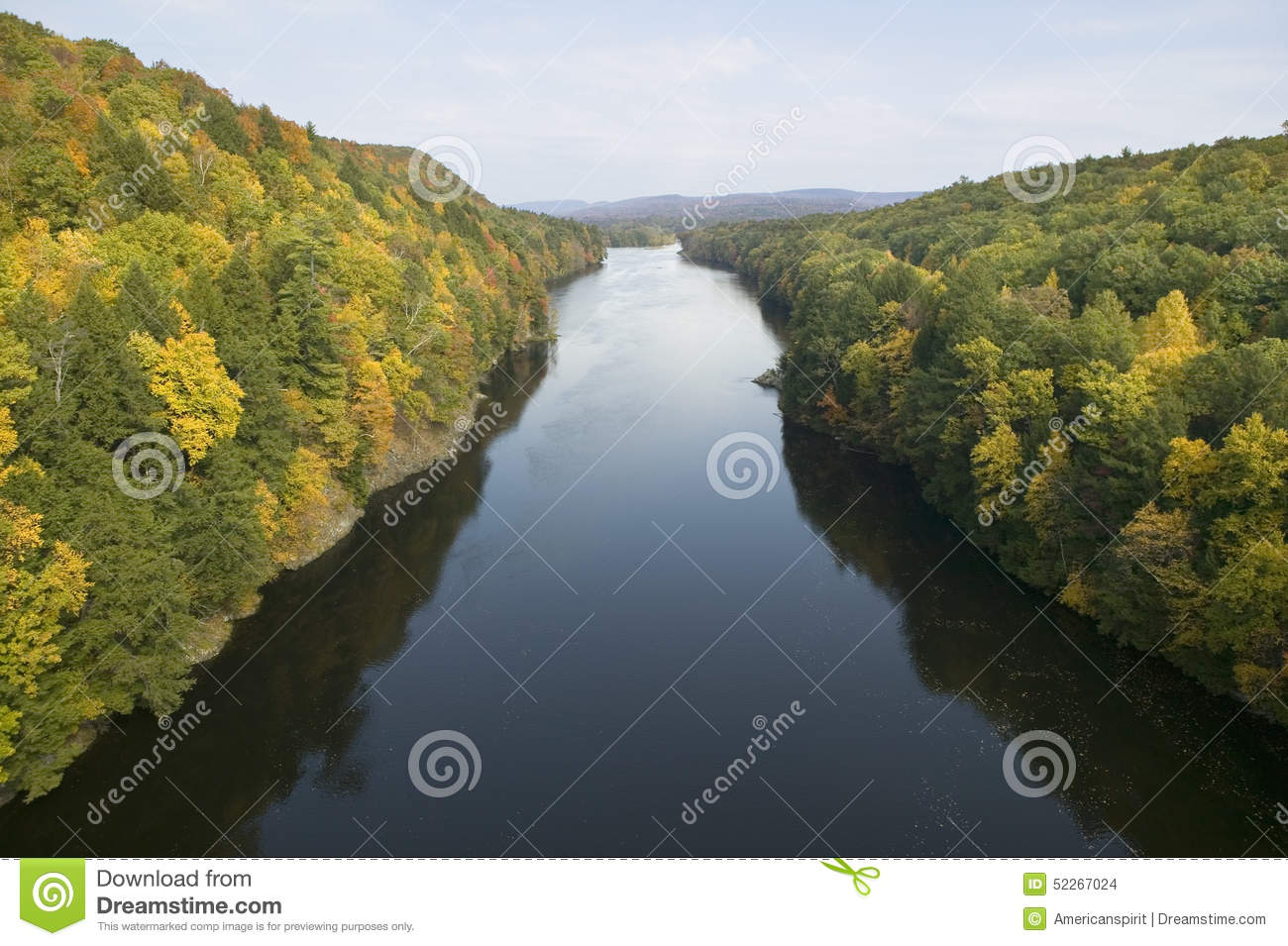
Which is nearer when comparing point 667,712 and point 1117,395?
point 667,712

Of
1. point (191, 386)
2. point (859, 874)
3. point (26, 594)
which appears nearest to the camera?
point (859, 874)

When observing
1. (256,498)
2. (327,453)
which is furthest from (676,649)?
(327,453)

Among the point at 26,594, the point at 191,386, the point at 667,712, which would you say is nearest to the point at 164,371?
the point at 191,386

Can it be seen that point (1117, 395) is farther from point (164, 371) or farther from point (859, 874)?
point (164, 371)

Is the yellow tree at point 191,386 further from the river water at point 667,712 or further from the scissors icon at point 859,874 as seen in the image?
the scissors icon at point 859,874

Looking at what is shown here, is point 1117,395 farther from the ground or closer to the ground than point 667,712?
farther from the ground

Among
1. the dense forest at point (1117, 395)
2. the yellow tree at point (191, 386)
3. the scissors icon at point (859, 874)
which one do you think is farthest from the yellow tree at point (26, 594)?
the dense forest at point (1117, 395)
